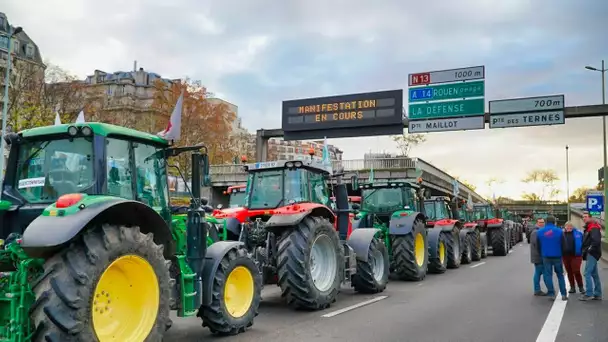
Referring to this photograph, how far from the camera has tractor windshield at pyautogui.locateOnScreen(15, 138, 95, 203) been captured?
5.56 meters

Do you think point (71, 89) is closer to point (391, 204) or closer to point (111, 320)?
point (391, 204)

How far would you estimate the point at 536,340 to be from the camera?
Answer: 7.03 meters

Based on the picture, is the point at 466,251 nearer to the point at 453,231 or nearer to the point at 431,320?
the point at 453,231

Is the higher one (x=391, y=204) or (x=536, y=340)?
(x=391, y=204)

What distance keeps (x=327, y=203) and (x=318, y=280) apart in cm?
175

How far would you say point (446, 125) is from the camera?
2066 cm

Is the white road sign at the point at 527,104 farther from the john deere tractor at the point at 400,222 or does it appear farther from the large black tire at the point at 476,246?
the john deere tractor at the point at 400,222

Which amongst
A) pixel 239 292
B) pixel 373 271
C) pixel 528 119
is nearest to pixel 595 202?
pixel 528 119

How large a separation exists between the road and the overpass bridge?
73.6ft

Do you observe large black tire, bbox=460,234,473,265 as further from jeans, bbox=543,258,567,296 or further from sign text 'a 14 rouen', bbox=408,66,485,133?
jeans, bbox=543,258,567,296

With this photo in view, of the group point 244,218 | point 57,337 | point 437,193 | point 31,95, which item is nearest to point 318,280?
point 244,218

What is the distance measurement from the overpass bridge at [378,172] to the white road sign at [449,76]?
41.8ft

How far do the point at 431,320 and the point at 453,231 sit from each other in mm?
9218

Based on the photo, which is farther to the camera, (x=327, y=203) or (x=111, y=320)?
(x=327, y=203)
